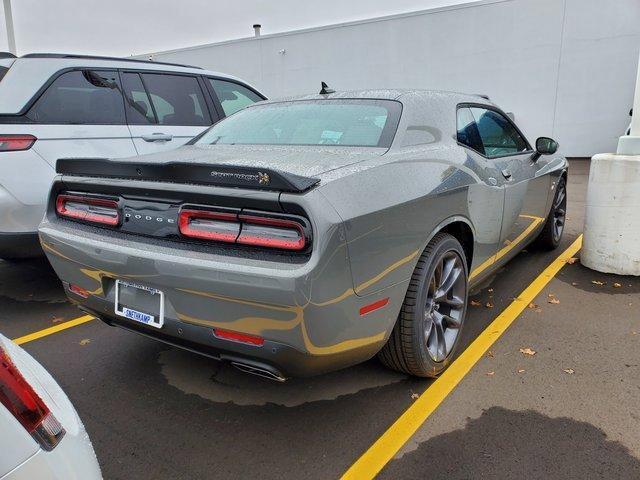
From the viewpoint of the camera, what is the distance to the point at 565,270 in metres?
4.56

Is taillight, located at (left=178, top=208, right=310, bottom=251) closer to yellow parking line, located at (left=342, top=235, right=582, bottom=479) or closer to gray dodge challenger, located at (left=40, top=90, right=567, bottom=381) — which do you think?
gray dodge challenger, located at (left=40, top=90, right=567, bottom=381)

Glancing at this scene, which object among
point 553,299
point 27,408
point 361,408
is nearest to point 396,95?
point 361,408

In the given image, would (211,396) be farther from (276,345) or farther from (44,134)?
(44,134)

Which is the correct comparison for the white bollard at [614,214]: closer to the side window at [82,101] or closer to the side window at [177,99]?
the side window at [177,99]

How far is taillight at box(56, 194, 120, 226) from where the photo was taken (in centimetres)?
237

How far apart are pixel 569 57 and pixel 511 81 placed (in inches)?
61.4

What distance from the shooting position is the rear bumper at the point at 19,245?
3.47 metres

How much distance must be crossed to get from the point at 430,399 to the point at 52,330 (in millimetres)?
2684

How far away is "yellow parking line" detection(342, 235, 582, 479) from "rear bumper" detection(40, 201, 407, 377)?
1.39 feet

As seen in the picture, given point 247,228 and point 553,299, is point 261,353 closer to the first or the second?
point 247,228

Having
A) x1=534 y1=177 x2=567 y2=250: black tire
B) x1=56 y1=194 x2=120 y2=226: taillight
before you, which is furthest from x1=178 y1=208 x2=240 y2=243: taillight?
x1=534 y1=177 x2=567 y2=250: black tire

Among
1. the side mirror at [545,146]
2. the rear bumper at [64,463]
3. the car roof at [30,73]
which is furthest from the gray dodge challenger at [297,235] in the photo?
the car roof at [30,73]

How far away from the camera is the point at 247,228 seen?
1943 millimetres

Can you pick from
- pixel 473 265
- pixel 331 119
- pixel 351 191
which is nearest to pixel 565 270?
pixel 473 265
